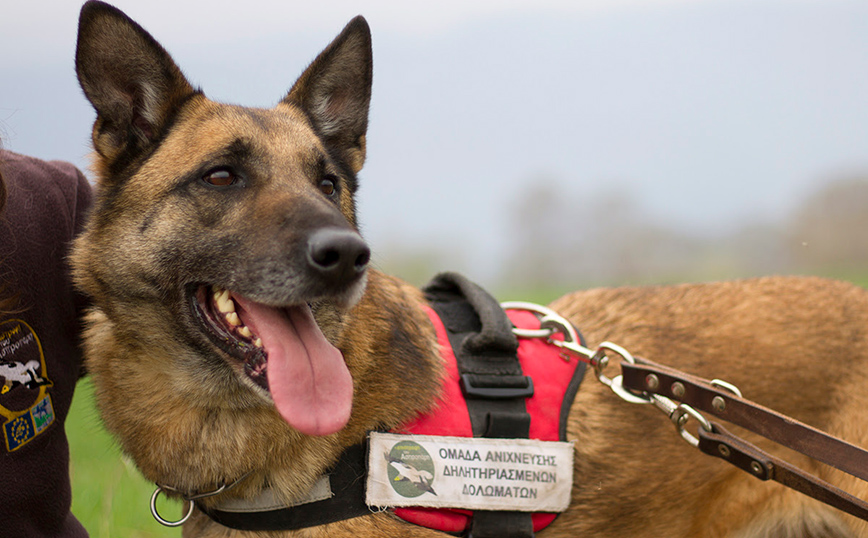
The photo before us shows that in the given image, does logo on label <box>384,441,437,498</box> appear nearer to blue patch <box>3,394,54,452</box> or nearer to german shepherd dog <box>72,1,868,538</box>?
german shepherd dog <box>72,1,868,538</box>

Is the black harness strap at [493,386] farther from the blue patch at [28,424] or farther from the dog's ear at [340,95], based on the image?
the blue patch at [28,424]

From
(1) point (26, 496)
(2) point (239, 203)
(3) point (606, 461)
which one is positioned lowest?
(1) point (26, 496)

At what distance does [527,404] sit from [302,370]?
0.90 metres

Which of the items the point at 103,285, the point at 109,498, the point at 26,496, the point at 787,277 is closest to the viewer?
the point at 103,285

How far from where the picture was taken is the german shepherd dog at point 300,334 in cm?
226

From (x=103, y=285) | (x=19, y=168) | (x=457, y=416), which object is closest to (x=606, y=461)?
(x=457, y=416)

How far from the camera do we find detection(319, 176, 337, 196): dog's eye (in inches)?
106

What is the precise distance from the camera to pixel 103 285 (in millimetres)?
2463

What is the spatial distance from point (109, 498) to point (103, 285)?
2.51 meters

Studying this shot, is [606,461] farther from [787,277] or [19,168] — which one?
[19,168]

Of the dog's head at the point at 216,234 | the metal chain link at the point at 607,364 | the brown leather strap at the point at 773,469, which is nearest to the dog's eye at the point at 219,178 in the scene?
the dog's head at the point at 216,234

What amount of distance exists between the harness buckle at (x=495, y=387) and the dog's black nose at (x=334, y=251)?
0.71 m

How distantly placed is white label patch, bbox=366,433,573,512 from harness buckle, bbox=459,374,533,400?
158 mm

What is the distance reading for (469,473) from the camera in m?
2.53
